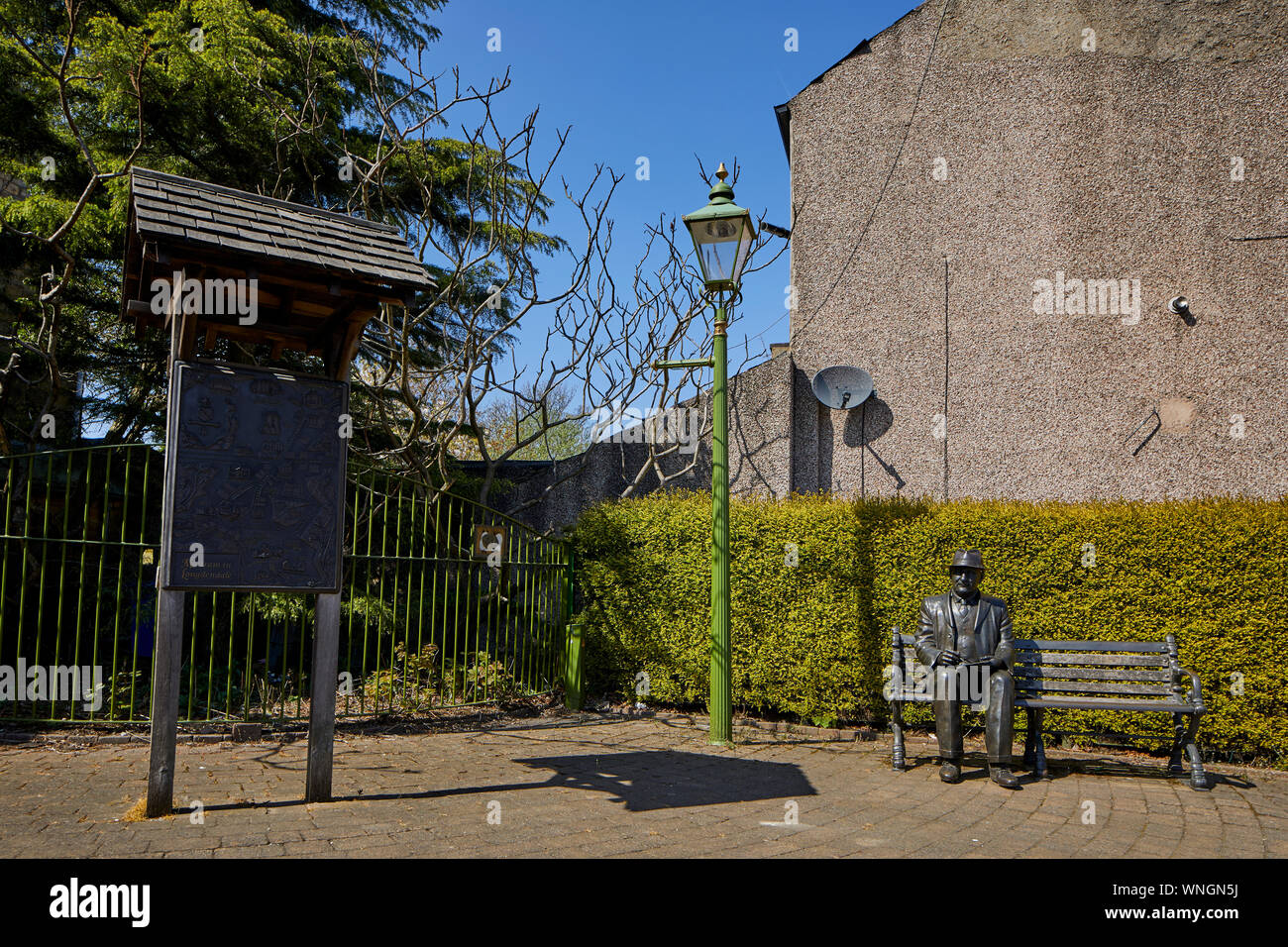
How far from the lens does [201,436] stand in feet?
16.1

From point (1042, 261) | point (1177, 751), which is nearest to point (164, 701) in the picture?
point (1177, 751)

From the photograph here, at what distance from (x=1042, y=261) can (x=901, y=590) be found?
605 centimetres

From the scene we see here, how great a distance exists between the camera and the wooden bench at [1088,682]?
624 centimetres

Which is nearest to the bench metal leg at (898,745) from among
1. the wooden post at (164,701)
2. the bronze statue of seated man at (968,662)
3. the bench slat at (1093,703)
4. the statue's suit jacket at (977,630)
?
the bronze statue of seated man at (968,662)

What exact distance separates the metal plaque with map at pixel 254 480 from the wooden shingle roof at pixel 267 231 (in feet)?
2.40

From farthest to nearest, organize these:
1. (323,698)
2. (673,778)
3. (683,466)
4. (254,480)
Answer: (683,466) < (673,778) < (323,698) < (254,480)

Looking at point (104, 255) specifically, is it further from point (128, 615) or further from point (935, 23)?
point (935, 23)

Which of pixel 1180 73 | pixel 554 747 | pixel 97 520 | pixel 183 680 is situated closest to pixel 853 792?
pixel 554 747

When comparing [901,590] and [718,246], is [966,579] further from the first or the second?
[718,246]

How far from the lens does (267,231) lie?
5.19 meters

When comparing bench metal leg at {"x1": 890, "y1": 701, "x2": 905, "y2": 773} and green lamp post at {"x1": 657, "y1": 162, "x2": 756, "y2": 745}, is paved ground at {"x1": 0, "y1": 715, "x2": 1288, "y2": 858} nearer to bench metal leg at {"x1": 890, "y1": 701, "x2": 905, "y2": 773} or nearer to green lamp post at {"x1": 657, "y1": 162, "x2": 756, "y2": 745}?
bench metal leg at {"x1": 890, "y1": 701, "x2": 905, "y2": 773}

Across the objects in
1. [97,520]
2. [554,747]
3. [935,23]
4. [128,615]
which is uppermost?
[935,23]

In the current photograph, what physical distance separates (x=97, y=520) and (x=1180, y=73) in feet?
49.1

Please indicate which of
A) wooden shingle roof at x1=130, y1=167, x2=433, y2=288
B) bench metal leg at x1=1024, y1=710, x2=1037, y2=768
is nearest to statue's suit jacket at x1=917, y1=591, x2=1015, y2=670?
bench metal leg at x1=1024, y1=710, x2=1037, y2=768
